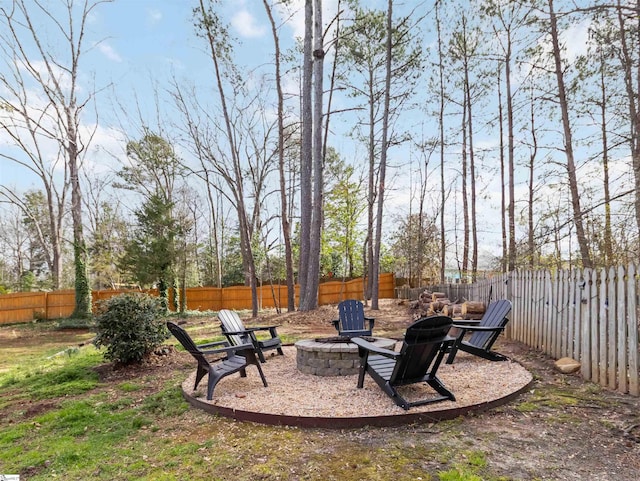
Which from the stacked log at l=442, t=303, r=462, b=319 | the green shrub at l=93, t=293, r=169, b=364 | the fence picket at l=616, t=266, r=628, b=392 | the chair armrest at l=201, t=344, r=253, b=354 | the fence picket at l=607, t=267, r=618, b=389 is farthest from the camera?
the stacked log at l=442, t=303, r=462, b=319

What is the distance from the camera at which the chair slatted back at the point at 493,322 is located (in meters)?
5.36

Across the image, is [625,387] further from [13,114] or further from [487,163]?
[13,114]

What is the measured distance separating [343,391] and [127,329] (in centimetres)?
349

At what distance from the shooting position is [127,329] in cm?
588

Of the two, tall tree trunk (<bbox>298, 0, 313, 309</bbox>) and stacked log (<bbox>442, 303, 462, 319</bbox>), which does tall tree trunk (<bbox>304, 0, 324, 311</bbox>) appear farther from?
stacked log (<bbox>442, 303, 462, 319</bbox>)

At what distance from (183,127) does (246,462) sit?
14.6 metres

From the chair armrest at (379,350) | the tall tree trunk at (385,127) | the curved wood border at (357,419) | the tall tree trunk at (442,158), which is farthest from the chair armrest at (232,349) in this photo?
the tall tree trunk at (442,158)

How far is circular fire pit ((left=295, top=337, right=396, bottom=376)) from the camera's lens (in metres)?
4.89

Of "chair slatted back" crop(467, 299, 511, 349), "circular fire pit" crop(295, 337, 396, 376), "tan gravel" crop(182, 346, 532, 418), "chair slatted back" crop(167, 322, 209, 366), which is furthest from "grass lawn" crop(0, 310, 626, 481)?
"circular fire pit" crop(295, 337, 396, 376)

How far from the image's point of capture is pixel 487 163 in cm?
1588

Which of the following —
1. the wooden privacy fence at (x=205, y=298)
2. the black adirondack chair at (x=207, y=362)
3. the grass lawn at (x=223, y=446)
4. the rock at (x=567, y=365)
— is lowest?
the wooden privacy fence at (x=205, y=298)

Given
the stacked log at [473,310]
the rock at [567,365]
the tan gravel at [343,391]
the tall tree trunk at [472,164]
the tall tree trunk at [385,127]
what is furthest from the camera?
the tall tree trunk at [472,164]

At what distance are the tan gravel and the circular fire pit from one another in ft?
0.36

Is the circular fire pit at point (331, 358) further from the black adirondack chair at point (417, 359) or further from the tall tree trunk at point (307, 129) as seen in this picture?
the tall tree trunk at point (307, 129)
